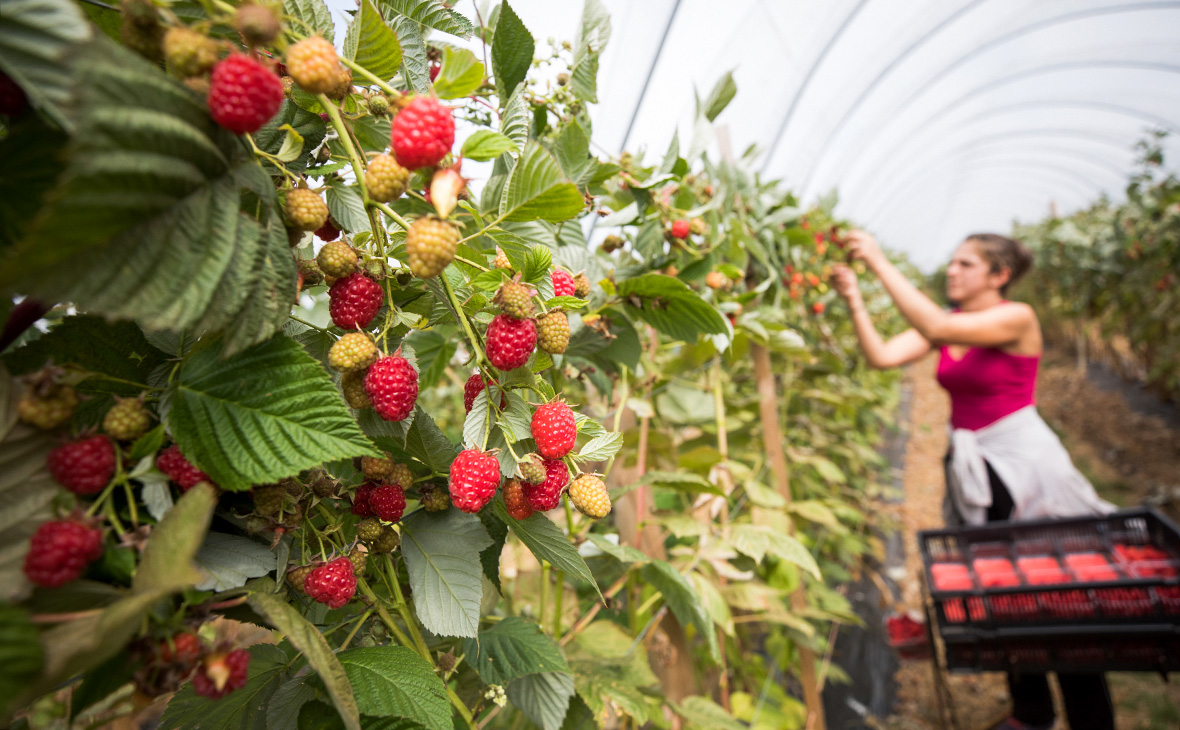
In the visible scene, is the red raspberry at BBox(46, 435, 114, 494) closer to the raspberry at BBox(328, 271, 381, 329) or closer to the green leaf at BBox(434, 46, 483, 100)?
the raspberry at BBox(328, 271, 381, 329)

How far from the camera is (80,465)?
296mm

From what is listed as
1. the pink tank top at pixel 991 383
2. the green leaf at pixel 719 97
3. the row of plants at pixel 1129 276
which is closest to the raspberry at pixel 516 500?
the green leaf at pixel 719 97

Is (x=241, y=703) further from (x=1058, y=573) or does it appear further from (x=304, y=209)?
(x=1058, y=573)

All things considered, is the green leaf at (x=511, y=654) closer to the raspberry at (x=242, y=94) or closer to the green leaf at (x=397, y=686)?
the green leaf at (x=397, y=686)

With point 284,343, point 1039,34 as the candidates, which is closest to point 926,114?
point 1039,34

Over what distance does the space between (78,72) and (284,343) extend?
0.17m

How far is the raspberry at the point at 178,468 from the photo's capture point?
33 centimetres

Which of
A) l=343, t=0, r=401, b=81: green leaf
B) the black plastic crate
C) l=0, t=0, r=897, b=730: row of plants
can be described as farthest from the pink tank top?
l=343, t=0, r=401, b=81: green leaf

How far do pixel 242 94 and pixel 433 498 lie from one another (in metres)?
0.33

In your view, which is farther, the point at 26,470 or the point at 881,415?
the point at 881,415

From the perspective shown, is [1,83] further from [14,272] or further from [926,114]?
[926,114]

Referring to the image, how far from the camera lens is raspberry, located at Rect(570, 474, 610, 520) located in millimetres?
440

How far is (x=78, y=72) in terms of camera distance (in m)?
0.24

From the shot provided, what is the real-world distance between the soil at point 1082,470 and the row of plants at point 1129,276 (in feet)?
1.20
